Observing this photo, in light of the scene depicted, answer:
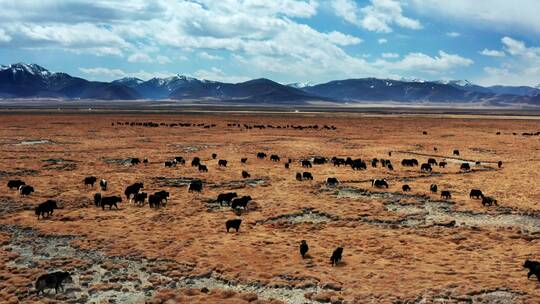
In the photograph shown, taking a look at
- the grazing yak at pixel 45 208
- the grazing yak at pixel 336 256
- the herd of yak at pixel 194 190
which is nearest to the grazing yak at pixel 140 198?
the herd of yak at pixel 194 190

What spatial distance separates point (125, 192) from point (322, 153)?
80.9 feet

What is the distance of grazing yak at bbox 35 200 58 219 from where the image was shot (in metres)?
20.6

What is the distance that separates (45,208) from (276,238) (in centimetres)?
1032

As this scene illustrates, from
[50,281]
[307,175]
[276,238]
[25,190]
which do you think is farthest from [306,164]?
[50,281]

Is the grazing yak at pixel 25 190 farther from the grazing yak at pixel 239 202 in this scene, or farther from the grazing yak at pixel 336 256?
the grazing yak at pixel 336 256

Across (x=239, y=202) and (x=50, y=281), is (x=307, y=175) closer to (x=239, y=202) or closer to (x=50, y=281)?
(x=239, y=202)

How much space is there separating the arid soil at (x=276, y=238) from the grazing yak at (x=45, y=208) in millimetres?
427

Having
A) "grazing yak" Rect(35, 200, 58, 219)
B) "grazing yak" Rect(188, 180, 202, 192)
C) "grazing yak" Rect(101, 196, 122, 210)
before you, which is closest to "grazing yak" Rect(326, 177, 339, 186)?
"grazing yak" Rect(188, 180, 202, 192)

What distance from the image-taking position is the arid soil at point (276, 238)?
13086 millimetres

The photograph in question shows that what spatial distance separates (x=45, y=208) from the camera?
20.8 metres

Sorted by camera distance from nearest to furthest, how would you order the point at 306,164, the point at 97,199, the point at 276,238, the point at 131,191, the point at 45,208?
the point at 276,238, the point at 45,208, the point at 97,199, the point at 131,191, the point at 306,164

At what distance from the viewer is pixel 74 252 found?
639 inches

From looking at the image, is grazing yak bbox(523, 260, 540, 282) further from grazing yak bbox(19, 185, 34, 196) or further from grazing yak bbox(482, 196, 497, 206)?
grazing yak bbox(19, 185, 34, 196)

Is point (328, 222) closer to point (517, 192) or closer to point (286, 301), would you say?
point (286, 301)
